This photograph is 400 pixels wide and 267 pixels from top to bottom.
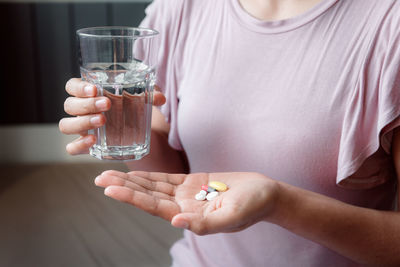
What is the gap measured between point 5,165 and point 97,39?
214 centimetres

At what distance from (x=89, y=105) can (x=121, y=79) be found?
7 centimetres

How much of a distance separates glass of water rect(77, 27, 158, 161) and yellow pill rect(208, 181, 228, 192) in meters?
0.14

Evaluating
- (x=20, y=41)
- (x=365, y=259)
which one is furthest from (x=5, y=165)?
(x=365, y=259)

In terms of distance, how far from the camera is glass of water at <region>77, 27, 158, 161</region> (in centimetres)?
73

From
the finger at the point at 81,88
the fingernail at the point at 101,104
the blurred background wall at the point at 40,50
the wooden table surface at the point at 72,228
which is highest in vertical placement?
the finger at the point at 81,88

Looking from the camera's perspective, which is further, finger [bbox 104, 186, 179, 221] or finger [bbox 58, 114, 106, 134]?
finger [bbox 58, 114, 106, 134]

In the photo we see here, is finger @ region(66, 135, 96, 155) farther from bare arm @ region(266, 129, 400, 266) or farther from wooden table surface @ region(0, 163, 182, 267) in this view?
wooden table surface @ region(0, 163, 182, 267)

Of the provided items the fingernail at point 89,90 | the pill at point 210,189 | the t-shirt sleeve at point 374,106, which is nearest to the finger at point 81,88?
the fingernail at point 89,90

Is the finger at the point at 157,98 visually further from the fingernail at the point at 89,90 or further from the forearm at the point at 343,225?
the forearm at the point at 343,225

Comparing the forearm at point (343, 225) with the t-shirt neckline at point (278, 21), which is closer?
the forearm at point (343, 225)

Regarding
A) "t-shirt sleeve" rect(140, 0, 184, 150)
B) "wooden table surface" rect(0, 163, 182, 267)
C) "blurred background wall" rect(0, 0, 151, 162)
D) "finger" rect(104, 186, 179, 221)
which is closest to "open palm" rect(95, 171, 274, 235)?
"finger" rect(104, 186, 179, 221)

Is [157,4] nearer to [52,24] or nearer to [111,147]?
[111,147]

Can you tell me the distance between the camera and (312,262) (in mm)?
867

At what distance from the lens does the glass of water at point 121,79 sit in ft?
2.41
